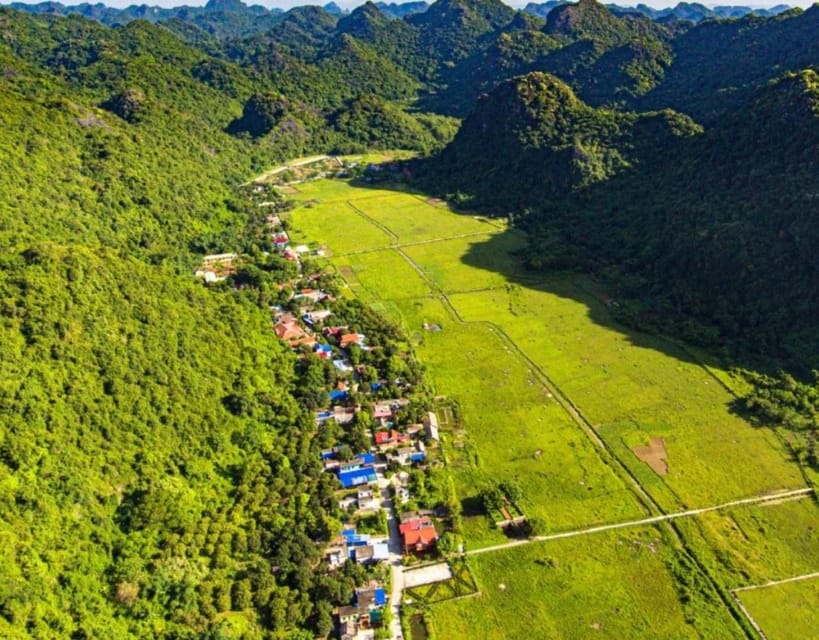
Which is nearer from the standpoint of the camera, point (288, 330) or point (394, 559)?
point (394, 559)

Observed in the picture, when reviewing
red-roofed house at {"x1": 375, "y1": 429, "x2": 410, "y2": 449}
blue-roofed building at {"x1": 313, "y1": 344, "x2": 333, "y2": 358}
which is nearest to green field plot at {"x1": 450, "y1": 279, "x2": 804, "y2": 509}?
red-roofed house at {"x1": 375, "y1": 429, "x2": 410, "y2": 449}

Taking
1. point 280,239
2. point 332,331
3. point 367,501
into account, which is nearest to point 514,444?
point 367,501

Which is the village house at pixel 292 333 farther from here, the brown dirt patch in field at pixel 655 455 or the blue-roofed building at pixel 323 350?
the brown dirt patch in field at pixel 655 455

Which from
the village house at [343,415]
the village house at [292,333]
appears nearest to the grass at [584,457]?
the village house at [343,415]

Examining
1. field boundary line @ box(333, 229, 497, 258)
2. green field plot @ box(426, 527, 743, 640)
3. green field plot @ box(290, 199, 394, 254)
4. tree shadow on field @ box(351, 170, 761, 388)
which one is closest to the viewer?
green field plot @ box(426, 527, 743, 640)

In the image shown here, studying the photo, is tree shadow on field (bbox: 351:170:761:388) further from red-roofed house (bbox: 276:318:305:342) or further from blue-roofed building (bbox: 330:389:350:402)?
blue-roofed building (bbox: 330:389:350:402)

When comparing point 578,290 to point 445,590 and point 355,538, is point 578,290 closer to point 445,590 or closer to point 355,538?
point 355,538

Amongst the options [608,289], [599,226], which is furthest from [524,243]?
[608,289]
